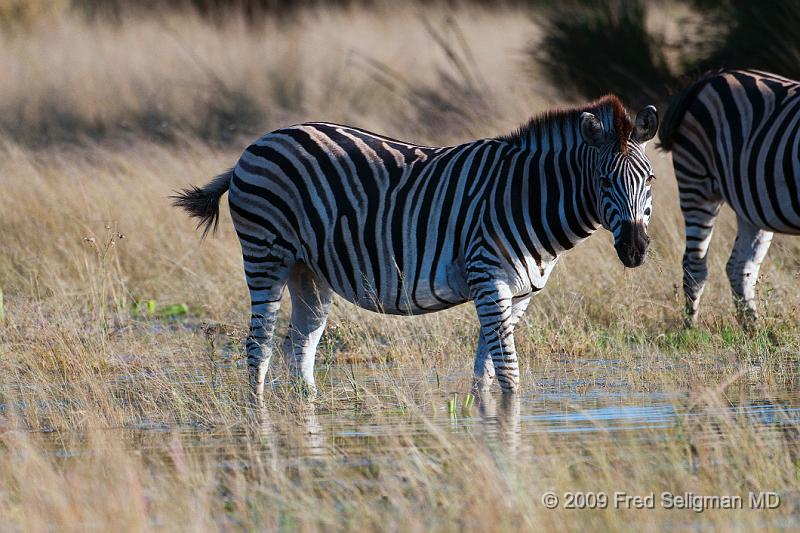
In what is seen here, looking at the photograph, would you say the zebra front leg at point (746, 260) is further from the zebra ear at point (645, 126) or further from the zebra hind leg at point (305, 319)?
the zebra hind leg at point (305, 319)

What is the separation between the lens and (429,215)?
745 centimetres

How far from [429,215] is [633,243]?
52.3 inches

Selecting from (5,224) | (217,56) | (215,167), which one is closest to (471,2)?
(217,56)

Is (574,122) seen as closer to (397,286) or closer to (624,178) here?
(624,178)

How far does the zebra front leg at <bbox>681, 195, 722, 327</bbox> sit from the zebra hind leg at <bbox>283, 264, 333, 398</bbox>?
9.47 ft

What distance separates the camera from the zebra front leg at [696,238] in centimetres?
945

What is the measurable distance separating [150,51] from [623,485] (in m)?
17.8

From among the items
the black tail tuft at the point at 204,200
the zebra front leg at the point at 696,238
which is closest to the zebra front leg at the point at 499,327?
the black tail tuft at the point at 204,200

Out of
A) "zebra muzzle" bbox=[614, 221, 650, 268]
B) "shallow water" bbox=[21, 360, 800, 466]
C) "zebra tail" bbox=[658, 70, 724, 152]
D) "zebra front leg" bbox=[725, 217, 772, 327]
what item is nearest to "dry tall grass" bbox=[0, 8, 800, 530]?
"shallow water" bbox=[21, 360, 800, 466]

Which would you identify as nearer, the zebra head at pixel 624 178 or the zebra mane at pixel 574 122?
the zebra head at pixel 624 178

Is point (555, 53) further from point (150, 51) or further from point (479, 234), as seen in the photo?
point (479, 234)

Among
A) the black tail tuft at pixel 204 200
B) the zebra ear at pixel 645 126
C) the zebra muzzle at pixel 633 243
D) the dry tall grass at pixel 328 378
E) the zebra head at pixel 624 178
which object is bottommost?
the dry tall grass at pixel 328 378

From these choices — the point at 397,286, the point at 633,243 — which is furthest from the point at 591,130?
the point at 397,286

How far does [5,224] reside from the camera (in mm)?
11758
